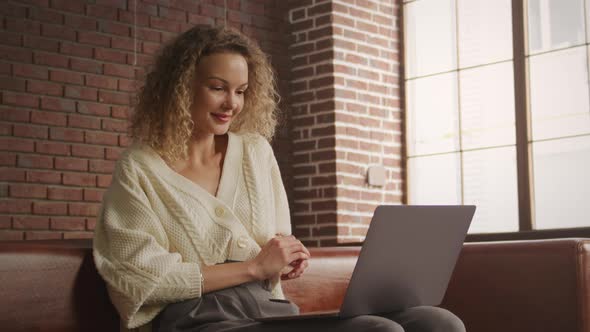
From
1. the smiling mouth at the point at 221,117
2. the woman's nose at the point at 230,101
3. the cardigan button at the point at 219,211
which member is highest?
the woman's nose at the point at 230,101

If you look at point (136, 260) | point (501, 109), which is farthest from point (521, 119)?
point (136, 260)

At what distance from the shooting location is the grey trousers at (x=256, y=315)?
1.86m

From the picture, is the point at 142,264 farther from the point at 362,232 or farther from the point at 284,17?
the point at 284,17

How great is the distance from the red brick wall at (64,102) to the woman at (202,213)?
72.2 inches

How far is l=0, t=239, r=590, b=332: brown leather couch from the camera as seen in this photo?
6.67 ft

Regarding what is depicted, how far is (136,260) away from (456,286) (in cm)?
131

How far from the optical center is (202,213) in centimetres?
215

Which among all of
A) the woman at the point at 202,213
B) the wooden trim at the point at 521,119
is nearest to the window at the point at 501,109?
the wooden trim at the point at 521,119

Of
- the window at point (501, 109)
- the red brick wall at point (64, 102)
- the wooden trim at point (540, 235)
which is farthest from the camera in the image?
the window at point (501, 109)

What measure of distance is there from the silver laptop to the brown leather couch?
50cm

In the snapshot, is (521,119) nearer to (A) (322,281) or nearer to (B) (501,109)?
(B) (501,109)

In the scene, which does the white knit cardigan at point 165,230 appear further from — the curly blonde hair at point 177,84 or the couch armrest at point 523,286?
the couch armrest at point 523,286

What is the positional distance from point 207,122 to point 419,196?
10.6 ft

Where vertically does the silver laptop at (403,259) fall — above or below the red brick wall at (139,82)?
below
